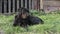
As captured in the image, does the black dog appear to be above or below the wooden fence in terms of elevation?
above

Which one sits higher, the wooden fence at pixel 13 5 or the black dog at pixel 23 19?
the black dog at pixel 23 19

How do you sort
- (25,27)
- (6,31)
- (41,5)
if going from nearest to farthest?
1. (6,31)
2. (25,27)
3. (41,5)

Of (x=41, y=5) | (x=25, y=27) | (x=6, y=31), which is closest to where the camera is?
(x=6, y=31)

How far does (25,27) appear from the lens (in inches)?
213

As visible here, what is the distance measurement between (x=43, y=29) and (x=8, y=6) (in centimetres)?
378

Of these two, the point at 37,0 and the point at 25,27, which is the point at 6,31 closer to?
the point at 25,27

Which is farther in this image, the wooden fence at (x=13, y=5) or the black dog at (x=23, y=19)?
the wooden fence at (x=13, y=5)

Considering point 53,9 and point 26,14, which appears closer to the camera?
point 26,14

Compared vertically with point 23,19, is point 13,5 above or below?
below

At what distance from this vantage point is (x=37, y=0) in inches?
359

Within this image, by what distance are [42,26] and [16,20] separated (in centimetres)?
58

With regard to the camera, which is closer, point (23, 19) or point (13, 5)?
point (23, 19)

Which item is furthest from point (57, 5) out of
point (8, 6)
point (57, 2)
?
point (8, 6)

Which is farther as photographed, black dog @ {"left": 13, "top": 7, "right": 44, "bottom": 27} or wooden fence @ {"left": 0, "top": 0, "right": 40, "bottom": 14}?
wooden fence @ {"left": 0, "top": 0, "right": 40, "bottom": 14}
